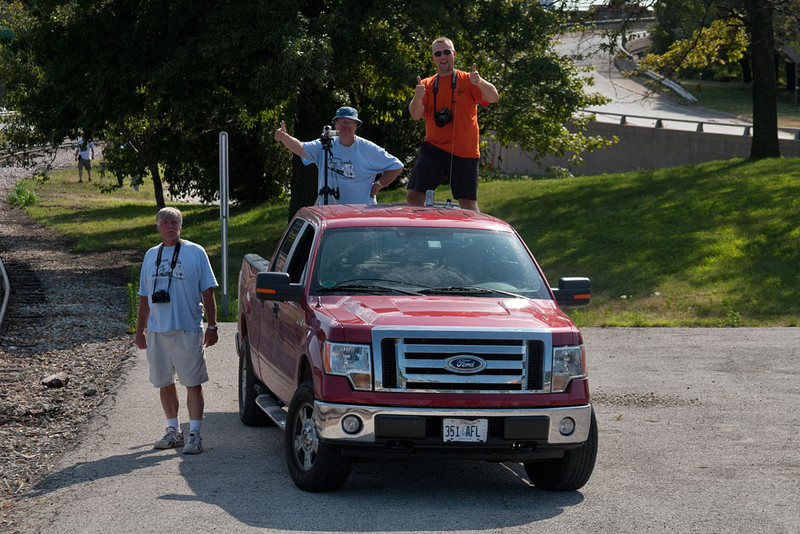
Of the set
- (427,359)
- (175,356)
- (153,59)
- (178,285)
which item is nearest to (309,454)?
(427,359)

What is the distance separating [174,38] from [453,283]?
16271 millimetres

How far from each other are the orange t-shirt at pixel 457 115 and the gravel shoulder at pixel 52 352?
3903 mm

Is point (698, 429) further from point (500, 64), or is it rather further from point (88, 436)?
point (500, 64)

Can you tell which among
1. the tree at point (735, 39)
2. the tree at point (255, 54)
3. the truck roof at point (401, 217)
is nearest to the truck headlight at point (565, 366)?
the truck roof at point (401, 217)

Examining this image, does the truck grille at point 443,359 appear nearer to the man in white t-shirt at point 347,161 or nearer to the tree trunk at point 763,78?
the man in white t-shirt at point 347,161

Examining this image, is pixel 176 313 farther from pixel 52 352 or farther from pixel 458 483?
pixel 52 352

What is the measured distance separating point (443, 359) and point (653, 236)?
50.9 feet

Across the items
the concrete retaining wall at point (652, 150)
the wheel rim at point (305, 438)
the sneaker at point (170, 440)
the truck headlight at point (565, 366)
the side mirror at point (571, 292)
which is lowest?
the concrete retaining wall at point (652, 150)

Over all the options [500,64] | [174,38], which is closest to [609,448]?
[174,38]

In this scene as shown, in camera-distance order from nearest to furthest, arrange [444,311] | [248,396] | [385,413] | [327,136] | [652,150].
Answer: [385,413] → [444,311] → [248,396] → [327,136] → [652,150]

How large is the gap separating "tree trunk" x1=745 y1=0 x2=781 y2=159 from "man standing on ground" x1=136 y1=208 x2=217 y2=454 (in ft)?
66.0

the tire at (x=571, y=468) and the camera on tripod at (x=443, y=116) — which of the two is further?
the camera on tripod at (x=443, y=116)

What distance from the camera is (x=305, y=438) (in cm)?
689

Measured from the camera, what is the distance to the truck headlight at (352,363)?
21.3 ft
